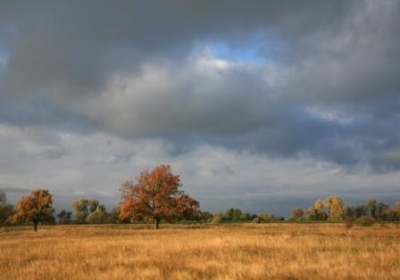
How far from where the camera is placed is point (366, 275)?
45.5 feet

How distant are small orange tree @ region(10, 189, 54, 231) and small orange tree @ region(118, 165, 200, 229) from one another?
16187 mm

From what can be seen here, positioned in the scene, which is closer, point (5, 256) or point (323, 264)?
point (323, 264)

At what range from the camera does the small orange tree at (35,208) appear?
74.4 m

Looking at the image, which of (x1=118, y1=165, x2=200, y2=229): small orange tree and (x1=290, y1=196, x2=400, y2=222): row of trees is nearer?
(x1=118, y1=165, x2=200, y2=229): small orange tree

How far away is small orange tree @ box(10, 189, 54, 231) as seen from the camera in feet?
244

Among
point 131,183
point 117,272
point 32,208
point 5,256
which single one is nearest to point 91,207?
point 32,208

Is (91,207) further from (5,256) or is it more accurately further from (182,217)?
(5,256)

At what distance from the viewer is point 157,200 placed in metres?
65.9

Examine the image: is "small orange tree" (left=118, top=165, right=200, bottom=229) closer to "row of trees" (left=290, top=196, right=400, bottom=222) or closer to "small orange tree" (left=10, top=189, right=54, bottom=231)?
"small orange tree" (left=10, top=189, right=54, bottom=231)

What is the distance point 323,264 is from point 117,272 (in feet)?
24.3

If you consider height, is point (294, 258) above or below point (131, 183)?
below

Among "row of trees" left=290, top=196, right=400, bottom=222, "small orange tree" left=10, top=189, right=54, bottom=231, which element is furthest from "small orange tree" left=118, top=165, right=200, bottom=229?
"row of trees" left=290, top=196, right=400, bottom=222

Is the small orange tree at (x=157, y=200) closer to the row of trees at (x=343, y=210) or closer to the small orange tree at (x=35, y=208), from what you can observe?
the small orange tree at (x=35, y=208)

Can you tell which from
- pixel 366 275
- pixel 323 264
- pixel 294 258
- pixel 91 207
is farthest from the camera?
pixel 91 207
